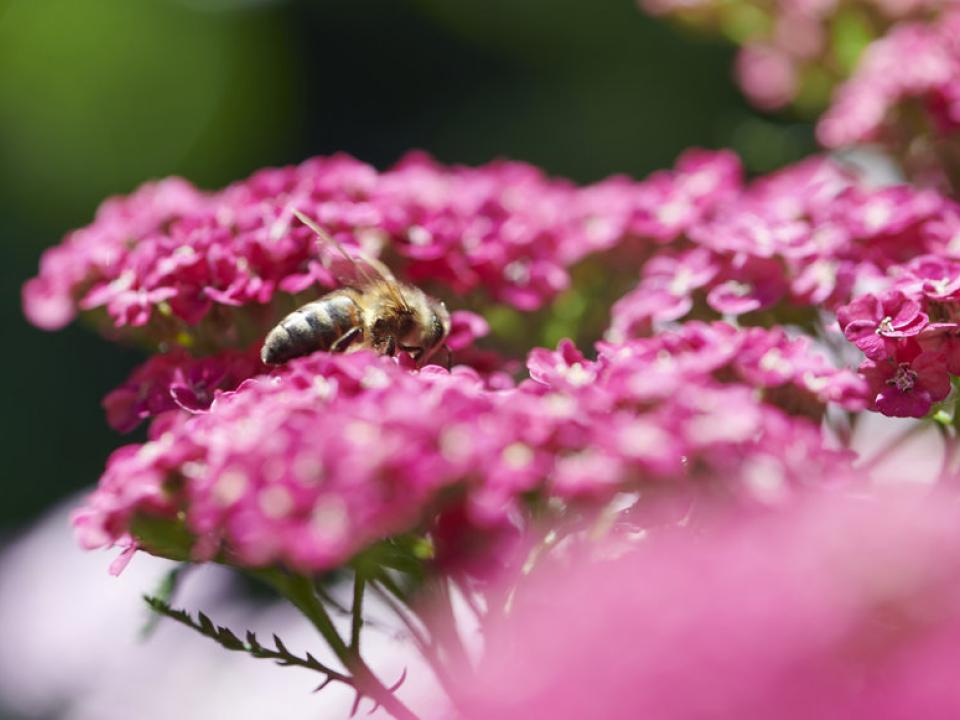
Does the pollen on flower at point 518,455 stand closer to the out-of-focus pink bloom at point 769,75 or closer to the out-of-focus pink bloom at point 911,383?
the out-of-focus pink bloom at point 911,383

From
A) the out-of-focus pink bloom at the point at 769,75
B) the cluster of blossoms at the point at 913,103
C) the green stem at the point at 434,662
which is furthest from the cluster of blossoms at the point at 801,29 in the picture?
the green stem at the point at 434,662

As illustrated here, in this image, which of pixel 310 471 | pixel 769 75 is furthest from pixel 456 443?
pixel 769 75

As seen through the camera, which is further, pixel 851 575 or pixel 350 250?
pixel 350 250

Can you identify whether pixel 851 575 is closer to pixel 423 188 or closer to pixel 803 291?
pixel 803 291

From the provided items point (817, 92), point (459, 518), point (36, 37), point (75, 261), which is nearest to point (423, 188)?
point (75, 261)

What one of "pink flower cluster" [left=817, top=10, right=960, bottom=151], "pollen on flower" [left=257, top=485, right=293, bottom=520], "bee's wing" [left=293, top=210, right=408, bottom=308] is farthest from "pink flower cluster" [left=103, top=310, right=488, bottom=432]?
"pink flower cluster" [left=817, top=10, right=960, bottom=151]

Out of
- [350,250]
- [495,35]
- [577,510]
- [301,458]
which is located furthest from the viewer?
[495,35]
